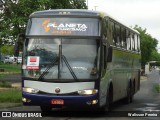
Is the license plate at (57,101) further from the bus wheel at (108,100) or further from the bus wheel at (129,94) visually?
the bus wheel at (129,94)

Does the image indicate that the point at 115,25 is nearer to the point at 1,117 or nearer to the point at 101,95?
the point at 101,95

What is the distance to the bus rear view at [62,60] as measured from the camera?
1584cm

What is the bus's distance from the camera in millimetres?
15844

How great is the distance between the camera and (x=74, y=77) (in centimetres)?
A: 1587

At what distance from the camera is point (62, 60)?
16109 mm

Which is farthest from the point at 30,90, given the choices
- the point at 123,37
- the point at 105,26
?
the point at 123,37

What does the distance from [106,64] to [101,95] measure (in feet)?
4.09

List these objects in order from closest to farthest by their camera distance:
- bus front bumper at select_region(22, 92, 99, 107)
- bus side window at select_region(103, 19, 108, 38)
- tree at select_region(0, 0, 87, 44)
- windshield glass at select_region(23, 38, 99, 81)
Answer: bus front bumper at select_region(22, 92, 99, 107)
windshield glass at select_region(23, 38, 99, 81)
bus side window at select_region(103, 19, 108, 38)
tree at select_region(0, 0, 87, 44)

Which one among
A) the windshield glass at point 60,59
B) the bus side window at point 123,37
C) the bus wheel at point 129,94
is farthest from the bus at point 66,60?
the bus wheel at point 129,94

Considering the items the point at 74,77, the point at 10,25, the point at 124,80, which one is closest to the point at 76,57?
the point at 74,77

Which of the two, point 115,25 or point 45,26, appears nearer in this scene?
point 45,26

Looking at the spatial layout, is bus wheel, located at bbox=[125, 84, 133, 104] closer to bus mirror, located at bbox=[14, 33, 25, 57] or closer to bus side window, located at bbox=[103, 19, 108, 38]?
bus side window, located at bbox=[103, 19, 108, 38]

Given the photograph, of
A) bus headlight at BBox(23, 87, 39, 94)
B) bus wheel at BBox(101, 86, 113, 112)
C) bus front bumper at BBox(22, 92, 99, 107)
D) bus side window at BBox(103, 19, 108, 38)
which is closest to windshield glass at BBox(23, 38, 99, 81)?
bus headlight at BBox(23, 87, 39, 94)

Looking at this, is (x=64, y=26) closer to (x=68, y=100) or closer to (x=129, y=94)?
(x=68, y=100)
